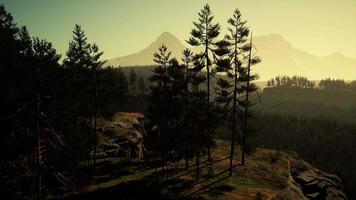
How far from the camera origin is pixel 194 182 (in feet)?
109

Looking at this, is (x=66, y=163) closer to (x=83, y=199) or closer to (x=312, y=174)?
(x=83, y=199)

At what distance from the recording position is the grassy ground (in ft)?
98.6

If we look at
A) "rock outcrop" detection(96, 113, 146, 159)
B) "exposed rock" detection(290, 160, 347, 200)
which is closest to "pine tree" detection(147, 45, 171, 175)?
"rock outcrop" detection(96, 113, 146, 159)

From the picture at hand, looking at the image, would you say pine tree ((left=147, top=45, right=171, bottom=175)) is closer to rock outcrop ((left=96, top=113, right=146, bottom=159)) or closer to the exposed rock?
rock outcrop ((left=96, top=113, right=146, bottom=159))

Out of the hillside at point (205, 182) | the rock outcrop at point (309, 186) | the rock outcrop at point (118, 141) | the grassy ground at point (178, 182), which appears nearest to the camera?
the grassy ground at point (178, 182)

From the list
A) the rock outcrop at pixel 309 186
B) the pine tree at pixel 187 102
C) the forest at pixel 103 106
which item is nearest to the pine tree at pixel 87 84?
the forest at pixel 103 106

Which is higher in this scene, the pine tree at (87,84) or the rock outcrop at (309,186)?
the pine tree at (87,84)

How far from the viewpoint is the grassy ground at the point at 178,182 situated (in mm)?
30047

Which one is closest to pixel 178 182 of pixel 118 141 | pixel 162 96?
pixel 162 96

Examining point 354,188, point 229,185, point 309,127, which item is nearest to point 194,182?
point 229,185

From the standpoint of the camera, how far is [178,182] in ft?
110

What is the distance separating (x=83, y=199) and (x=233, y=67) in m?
21.5

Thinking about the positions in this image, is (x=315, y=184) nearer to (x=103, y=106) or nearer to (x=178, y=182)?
(x=178, y=182)

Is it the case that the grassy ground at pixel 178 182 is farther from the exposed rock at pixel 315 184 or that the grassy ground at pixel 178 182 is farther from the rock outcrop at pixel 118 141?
the rock outcrop at pixel 118 141
